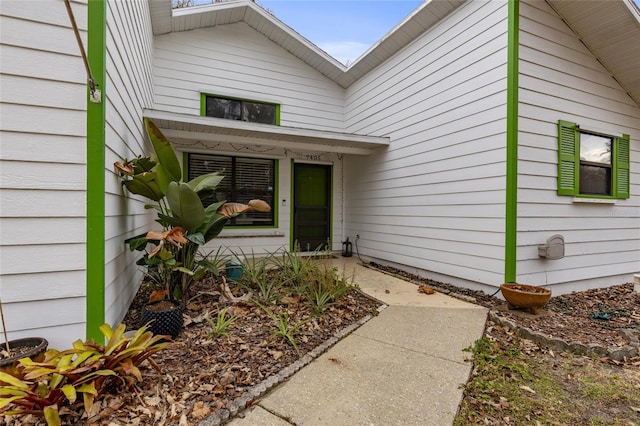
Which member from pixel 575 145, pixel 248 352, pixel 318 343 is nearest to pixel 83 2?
pixel 248 352

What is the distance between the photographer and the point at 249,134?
207 inches

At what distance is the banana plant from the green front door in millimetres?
3787

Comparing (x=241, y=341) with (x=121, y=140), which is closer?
(x=241, y=341)

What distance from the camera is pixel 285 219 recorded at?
6801 millimetres

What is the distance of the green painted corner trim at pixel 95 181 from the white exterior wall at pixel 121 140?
0.11m

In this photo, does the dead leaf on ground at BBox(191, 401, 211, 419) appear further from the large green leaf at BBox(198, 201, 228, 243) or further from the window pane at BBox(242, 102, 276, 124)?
the window pane at BBox(242, 102, 276, 124)

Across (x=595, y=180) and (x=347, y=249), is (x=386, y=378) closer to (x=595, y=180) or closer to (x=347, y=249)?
(x=595, y=180)

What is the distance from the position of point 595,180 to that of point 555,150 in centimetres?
121

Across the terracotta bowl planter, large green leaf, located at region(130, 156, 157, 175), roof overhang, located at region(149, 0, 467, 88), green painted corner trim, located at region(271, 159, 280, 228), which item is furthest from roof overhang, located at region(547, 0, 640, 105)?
large green leaf, located at region(130, 156, 157, 175)

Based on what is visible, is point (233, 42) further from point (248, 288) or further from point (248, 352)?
point (248, 352)

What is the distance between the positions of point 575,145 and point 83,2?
5774mm

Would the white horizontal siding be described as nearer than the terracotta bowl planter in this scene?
No

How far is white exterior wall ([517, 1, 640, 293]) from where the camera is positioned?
154 inches

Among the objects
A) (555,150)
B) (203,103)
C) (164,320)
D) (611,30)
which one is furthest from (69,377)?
(611,30)
